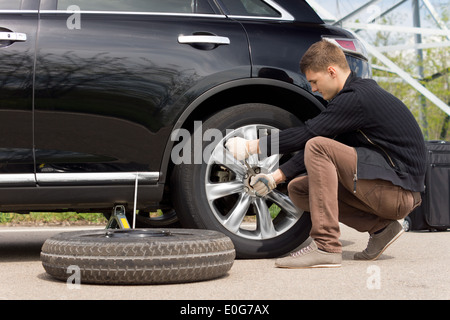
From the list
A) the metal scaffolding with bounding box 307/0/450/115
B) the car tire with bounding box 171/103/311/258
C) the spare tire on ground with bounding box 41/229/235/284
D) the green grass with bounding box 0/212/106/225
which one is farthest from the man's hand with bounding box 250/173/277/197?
the metal scaffolding with bounding box 307/0/450/115

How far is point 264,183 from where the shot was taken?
3893mm

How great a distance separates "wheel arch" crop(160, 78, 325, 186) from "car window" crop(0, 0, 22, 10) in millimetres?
1115

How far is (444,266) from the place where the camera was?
3.79 m

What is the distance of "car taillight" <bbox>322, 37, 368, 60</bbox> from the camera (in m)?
4.18

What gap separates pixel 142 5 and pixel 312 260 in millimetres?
1810

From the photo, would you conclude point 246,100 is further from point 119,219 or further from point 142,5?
point 119,219

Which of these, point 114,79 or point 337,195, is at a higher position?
point 114,79

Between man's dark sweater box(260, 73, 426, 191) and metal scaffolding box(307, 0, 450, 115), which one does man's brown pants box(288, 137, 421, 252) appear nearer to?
man's dark sweater box(260, 73, 426, 191)

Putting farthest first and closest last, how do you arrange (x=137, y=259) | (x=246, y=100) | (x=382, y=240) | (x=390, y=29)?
(x=390, y=29) < (x=246, y=100) < (x=382, y=240) < (x=137, y=259)

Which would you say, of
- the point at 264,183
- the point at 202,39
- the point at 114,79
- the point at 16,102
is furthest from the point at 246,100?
the point at 16,102

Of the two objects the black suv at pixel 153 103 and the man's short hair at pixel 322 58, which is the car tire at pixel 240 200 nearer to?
the black suv at pixel 153 103

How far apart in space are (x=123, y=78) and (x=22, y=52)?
22.0 inches
